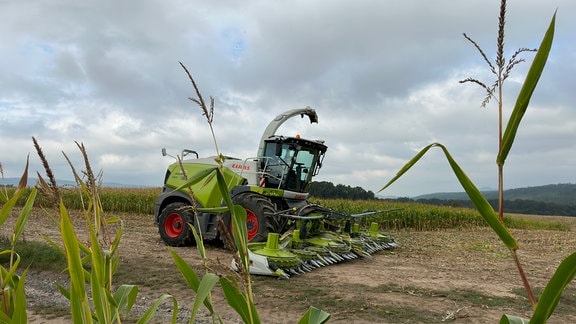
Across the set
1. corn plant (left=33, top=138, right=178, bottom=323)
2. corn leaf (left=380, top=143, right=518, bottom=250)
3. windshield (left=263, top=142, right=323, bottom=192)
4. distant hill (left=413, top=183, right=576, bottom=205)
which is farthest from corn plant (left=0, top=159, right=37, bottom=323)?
distant hill (left=413, top=183, right=576, bottom=205)

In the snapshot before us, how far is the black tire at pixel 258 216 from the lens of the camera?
8273mm

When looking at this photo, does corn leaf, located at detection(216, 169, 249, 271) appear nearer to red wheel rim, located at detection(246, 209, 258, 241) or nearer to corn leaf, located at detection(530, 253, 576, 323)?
corn leaf, located at detection(530, 253, 576, 323)

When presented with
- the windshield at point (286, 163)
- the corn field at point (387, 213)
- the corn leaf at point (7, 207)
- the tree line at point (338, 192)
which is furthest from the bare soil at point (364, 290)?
the tree line at point (338, 192)

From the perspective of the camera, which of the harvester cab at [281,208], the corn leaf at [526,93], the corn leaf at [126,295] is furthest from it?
the harvester cab at [281,208]

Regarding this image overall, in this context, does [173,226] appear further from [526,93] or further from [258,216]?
[526,93]

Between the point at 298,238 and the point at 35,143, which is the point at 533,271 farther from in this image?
the point at 35,143

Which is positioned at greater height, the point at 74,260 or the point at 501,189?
the point at 501,189

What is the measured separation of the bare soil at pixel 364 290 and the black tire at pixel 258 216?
2.52ft

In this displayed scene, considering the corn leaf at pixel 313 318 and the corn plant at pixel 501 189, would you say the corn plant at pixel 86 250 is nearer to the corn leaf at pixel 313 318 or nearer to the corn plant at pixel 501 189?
the corn leaf at pixel 313 318

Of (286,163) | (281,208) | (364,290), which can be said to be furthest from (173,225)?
(364,290)

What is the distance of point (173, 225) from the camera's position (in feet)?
32.2

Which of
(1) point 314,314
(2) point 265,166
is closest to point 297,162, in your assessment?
(2) point 265,166

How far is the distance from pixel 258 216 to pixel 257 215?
3cm

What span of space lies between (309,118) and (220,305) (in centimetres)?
653
